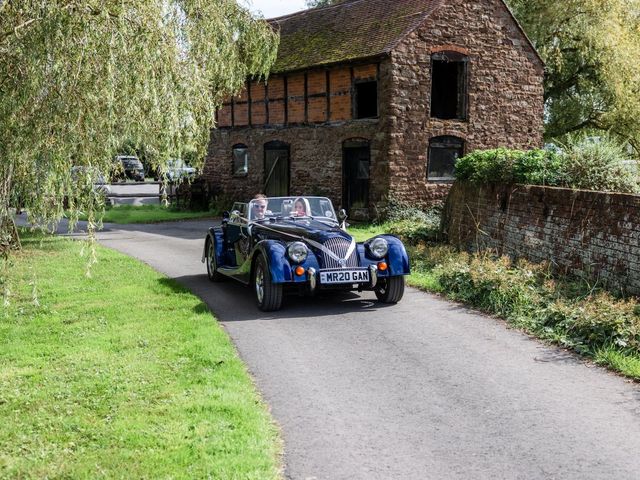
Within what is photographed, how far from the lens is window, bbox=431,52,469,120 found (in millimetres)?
21922

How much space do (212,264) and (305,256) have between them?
322 centimetres

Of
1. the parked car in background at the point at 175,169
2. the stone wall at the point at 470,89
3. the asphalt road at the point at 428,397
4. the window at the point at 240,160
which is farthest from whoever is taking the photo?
the window at the point at 240,160

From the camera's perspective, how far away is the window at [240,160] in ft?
89.8

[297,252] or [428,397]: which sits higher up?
[297,252]

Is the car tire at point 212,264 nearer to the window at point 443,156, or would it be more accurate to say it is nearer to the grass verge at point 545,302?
the grass verge at point 545,302

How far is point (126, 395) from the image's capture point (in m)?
6.20

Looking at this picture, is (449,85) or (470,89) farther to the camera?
(449,85)

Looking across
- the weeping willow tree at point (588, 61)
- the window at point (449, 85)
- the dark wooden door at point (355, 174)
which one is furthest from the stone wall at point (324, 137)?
the weeping willow tree at point (588, 61)

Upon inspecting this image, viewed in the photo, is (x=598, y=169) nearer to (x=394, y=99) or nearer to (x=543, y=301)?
(x=543, y=301)

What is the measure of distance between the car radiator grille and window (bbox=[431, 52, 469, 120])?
13429 millimetres

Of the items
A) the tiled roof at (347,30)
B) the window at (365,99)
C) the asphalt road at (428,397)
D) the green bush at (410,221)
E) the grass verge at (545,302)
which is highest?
the tiled roof at (347,30)

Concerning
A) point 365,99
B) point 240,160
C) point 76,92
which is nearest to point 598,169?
point 76,92

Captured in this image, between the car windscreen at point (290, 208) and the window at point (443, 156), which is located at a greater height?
the window at point (443, 156)

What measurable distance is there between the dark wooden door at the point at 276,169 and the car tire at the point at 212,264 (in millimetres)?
12659
